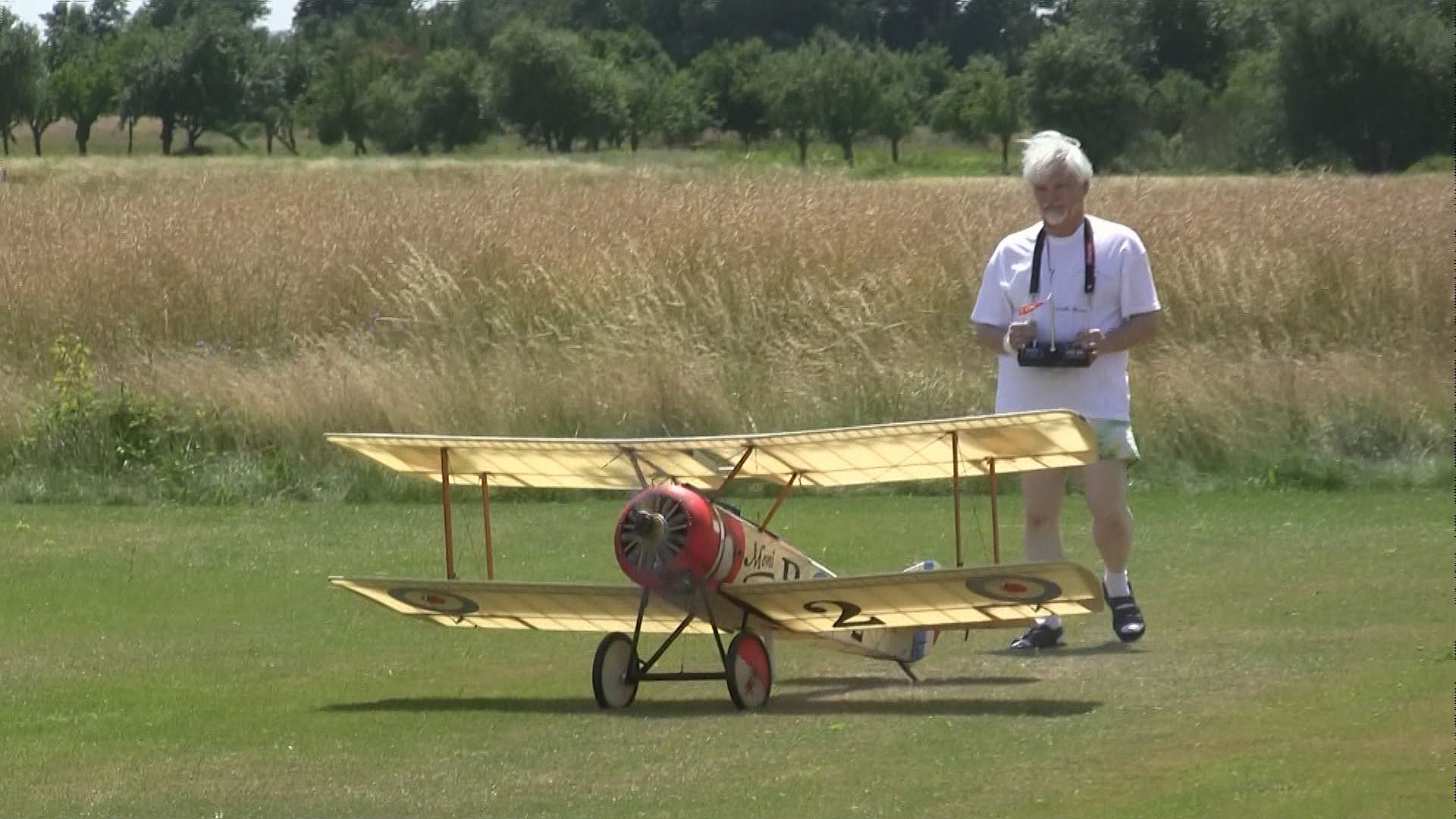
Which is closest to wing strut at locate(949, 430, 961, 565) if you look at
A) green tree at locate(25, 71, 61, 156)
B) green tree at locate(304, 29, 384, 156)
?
green tree at locate(25, 71, 61, 156)

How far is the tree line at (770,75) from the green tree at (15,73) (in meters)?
0.13

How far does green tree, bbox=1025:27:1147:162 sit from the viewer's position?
145 feet

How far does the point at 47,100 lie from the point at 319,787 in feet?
265

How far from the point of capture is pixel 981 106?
67.9 m

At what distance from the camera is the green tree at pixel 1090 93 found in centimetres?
4406

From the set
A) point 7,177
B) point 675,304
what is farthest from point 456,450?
point 7,177

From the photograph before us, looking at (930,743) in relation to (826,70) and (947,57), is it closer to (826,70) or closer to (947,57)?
(826,70)

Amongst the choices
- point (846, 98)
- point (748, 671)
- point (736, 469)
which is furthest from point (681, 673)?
point (846, 98)

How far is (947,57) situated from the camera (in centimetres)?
9581

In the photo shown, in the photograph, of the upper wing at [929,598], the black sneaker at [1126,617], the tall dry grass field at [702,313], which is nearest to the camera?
the upper wing at [929,598]

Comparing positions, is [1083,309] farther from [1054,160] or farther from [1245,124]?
[1245,124]

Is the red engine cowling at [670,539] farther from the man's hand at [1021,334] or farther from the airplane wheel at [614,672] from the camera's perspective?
the man's hand at [1021,334]

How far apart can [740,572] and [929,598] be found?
27.3 inches

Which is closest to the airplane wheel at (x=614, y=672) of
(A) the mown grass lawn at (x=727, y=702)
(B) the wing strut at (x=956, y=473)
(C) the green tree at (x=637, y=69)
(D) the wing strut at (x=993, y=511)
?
(A) the mown grass lawn at (x=727, y=702)
